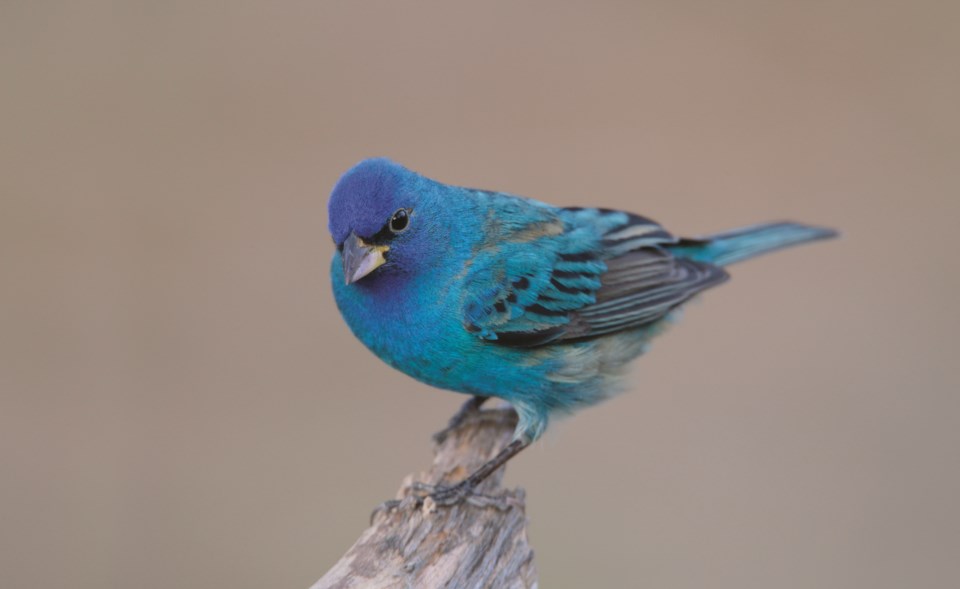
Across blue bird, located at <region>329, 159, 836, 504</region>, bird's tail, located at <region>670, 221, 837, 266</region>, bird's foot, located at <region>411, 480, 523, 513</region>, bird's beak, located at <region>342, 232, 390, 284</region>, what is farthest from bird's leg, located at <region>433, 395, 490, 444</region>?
bird's tail, located at <region>670, 221, 837, 266</region>

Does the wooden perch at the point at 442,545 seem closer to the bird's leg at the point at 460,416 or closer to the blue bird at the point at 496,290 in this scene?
the blue bird at the point at 496,290

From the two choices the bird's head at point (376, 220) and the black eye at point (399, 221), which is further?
the black eye at point (399, 221)

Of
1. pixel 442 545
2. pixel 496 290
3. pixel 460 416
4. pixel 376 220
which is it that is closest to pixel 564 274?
pixel 496 290

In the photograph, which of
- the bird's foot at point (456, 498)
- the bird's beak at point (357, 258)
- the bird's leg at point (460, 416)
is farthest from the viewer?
the bird's leg at point (460, 416)

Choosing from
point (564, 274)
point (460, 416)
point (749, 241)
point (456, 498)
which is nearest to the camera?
point (456, 498)

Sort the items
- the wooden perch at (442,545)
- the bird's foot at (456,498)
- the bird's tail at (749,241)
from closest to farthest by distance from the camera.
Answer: the wooden perch at (442,545), the bird's foot at (456,498), the bird's tail at (749,241)

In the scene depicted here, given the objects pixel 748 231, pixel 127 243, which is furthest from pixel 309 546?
pixel 748 231

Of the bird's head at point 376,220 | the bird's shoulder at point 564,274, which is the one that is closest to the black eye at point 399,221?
the bird's head at point 376,220

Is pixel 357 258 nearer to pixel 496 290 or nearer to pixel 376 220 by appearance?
pixel 376 220
